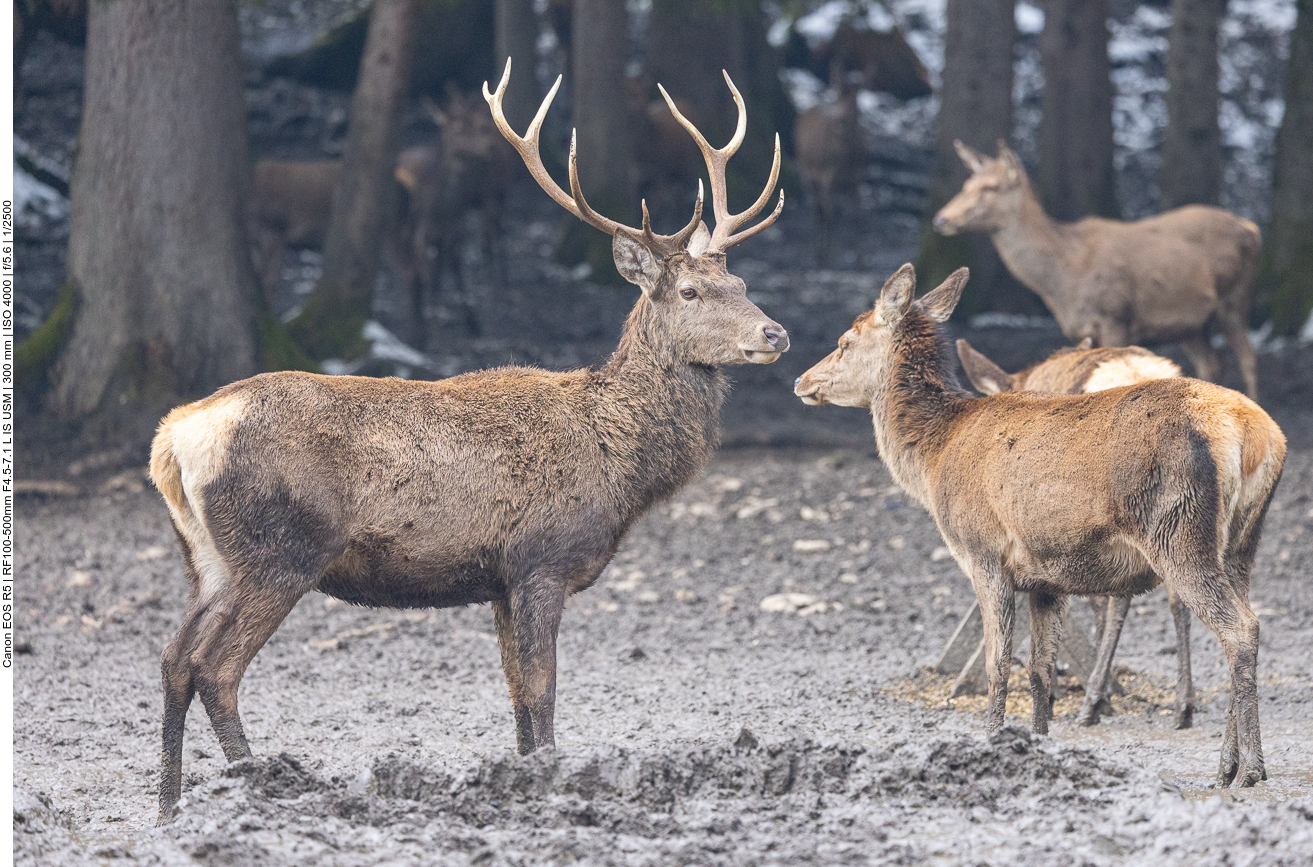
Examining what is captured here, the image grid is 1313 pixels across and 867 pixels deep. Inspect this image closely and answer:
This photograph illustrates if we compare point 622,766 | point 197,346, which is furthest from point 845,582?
point 197,346

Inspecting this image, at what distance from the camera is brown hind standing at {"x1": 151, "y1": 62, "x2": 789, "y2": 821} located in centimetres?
457

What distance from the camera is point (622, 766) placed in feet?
13.7

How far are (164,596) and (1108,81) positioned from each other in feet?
41.8

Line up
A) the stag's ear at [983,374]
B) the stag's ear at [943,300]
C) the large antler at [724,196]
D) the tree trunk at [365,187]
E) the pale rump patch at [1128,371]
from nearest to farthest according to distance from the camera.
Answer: the large antler at [724,196]
the stag's ear at [943,300]
the pale rump patch at [1128,371]
the stag's ear at [983,374]
the tree trunk at [365,187]

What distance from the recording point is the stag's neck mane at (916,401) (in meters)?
5.71

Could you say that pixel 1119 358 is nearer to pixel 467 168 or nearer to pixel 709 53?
pixel 467 168

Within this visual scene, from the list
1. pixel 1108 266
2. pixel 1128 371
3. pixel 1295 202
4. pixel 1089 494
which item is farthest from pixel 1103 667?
pixel 1295 202

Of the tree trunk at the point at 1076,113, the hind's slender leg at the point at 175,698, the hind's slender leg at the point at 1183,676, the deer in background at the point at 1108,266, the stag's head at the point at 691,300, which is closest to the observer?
the hind's slender leg at the point at 175,698

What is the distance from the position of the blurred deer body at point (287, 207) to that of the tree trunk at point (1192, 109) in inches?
333

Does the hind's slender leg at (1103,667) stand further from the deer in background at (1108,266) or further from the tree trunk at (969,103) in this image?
the tree trunk at (969,103)

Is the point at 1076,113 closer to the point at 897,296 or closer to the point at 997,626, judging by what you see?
the point at 897,296

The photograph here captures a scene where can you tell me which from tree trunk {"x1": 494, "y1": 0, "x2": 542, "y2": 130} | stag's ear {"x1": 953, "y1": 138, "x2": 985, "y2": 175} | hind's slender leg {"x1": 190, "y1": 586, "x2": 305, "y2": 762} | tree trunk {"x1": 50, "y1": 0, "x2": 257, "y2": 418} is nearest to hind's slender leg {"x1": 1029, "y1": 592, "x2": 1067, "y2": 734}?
hind's slender leg {"x1": 190, "y1": 586, "x2": 305, "y2": 762}

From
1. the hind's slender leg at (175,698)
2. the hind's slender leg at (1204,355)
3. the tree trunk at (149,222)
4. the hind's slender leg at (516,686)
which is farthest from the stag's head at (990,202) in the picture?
the hind's slender leg at (175,698)

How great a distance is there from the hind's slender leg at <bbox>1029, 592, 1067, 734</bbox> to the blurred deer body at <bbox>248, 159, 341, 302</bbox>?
1024 centimetres
